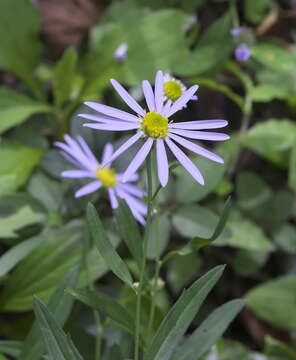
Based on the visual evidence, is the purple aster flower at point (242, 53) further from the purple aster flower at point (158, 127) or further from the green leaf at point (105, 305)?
the green leaf at point (105, 305)

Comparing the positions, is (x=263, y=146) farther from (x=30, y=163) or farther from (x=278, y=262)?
(x=30, y=163)

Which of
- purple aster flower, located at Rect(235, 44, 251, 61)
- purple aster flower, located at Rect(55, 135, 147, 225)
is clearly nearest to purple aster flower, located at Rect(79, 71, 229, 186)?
purple aster flower, located at Rect(55, 135, 147, 225)

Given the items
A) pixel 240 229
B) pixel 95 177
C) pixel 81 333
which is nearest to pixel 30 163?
pixel 95 177

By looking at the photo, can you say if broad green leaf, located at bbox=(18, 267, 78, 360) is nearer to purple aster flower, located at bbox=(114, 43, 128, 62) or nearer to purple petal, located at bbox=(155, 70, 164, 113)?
purple petal, located at bbox=(155, 70, 164, 113)

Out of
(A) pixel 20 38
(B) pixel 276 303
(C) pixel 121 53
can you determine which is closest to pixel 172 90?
(C) pixel 121 53

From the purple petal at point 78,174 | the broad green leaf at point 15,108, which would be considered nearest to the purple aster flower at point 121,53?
the broad green leaf at point 15,108

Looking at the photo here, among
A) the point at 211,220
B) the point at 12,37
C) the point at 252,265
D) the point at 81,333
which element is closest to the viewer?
the point at 81,333
